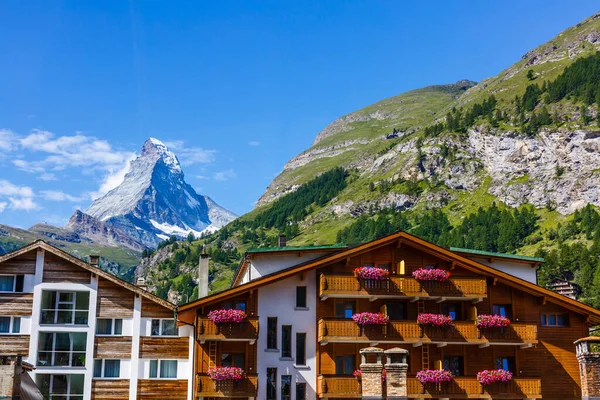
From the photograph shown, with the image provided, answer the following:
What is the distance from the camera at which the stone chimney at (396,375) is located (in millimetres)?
29531

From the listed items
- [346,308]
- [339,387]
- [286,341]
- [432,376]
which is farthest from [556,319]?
[286,341]

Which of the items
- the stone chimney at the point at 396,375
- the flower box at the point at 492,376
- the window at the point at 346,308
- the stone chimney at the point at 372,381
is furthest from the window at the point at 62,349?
the flower box at the point at 492,376

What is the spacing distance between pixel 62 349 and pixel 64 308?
2292mm

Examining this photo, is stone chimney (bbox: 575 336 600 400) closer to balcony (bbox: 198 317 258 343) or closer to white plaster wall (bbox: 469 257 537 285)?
balcony (bbox: 198 317 258 343)

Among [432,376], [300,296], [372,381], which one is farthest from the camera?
[300,296]

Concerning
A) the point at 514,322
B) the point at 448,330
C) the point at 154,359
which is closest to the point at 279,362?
the point at 154,359

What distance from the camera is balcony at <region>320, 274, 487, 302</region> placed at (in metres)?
42.8

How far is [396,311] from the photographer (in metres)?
44.8

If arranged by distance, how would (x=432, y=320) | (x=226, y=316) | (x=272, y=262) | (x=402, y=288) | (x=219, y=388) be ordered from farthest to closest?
1. (x=272, y=262)
2. (x=402, y=288)
3. (x=432, y=320)
4. (x=226, y=316)
5. (x=219, y=388)

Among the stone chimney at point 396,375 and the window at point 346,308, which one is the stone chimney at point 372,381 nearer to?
the stone chimney at point 396,375

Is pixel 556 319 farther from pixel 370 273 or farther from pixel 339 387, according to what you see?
pixel 339 387

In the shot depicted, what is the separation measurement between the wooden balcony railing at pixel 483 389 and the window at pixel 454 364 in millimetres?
2051

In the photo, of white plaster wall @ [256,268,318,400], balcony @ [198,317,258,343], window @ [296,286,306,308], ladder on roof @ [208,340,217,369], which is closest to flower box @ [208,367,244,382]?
ladder on roof @ [208,340,217,369]

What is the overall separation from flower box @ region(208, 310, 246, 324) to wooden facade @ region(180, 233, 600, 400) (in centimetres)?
49
